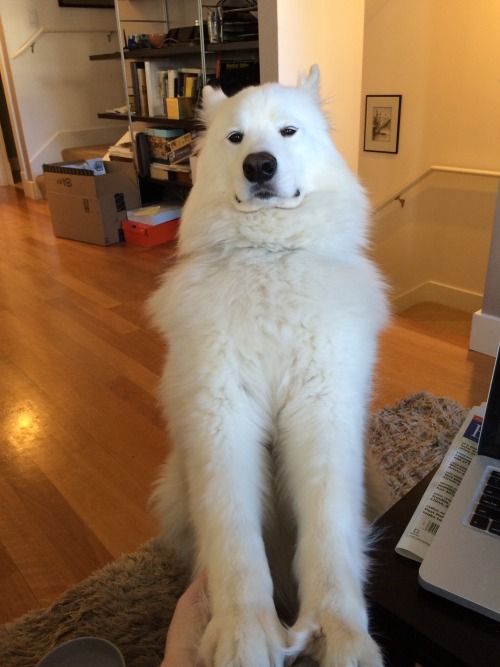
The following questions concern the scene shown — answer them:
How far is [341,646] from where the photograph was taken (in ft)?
2.20

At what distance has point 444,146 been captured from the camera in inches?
146

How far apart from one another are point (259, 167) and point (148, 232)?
323 cm

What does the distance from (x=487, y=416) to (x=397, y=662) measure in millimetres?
395

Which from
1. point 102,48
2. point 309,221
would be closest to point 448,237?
point 309,221

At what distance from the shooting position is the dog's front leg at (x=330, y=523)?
0.69 meters

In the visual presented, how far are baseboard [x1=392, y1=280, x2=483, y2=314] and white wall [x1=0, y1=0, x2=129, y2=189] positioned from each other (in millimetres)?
4255

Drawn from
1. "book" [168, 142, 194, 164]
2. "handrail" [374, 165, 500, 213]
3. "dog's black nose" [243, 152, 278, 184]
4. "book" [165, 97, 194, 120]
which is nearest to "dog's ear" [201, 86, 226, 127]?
"dog's black nose" [243, 152, 278, 184]

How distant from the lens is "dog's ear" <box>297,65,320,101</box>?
1.28 metres

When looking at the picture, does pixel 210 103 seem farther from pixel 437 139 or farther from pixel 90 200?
pixel 90 200

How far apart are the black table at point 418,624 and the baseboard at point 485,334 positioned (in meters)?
1.92

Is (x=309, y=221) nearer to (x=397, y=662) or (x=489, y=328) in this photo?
(x=397, y=662)

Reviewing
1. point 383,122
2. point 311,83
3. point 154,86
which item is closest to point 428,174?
point 383,122

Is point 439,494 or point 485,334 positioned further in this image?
point 485,334

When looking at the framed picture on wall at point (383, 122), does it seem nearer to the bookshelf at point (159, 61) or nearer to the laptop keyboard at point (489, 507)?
the bookshelf at point (159, 61)
